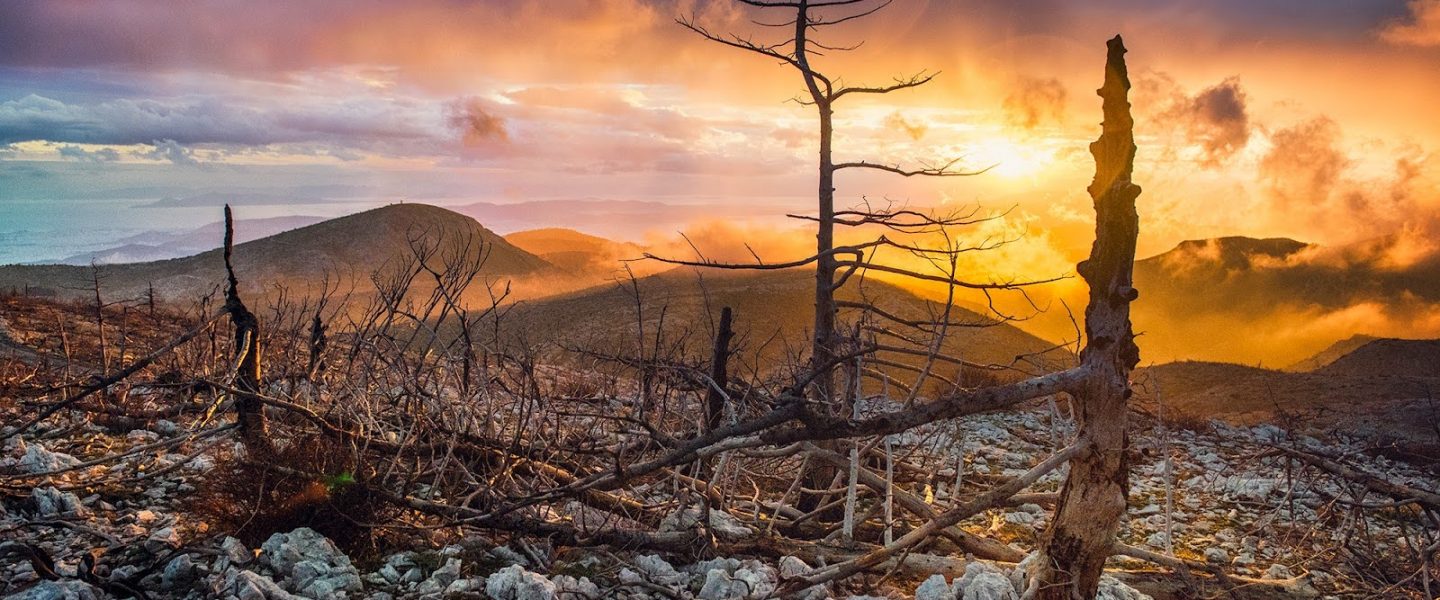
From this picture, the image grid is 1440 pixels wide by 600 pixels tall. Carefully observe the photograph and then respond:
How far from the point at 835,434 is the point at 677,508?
2428mm

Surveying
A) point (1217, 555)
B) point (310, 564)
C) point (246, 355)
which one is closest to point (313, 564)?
point (310, 564)

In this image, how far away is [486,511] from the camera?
Answer: 16.5ft

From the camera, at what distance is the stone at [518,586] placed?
13.8 ft

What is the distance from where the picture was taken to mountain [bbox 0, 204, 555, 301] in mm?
50584

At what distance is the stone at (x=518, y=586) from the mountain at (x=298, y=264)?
43.7 meters

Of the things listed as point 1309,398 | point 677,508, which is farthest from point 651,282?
point 677,508

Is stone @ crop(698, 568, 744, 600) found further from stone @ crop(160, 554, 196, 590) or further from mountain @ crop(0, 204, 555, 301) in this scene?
mountain @ crop(0, 204, 555, 301)

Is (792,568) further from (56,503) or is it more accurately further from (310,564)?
(56,503)

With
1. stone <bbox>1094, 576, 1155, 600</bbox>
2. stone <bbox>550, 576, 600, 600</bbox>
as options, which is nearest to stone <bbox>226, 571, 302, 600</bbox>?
stone <bbox>550, 576, 600, 600</bbox>

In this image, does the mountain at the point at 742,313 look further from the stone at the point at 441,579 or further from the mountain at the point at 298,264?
the stone at the point at 441,579

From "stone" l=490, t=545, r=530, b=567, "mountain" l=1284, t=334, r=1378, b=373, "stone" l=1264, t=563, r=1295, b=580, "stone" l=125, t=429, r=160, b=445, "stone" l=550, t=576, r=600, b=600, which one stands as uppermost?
"stone" l=550, t=576, r=600, b=600

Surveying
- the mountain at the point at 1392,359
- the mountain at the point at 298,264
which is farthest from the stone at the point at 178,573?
the mountain at the point at 298,264

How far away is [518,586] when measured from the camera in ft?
14.0

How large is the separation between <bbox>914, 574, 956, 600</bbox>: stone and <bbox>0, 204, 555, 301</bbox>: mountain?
1751 inches
